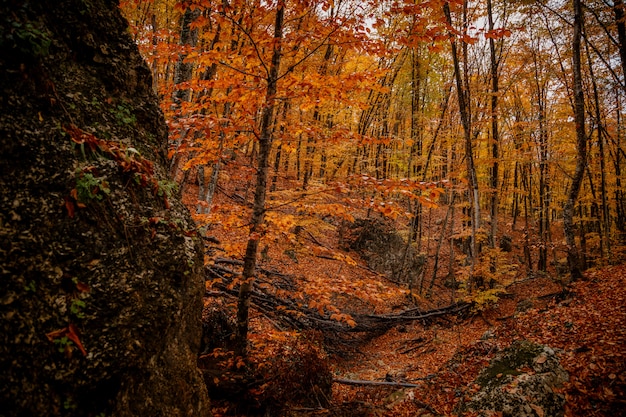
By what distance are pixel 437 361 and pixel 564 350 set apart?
4421 millimetres

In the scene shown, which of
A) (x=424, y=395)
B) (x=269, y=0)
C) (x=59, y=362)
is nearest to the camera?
(x=59, y=362)

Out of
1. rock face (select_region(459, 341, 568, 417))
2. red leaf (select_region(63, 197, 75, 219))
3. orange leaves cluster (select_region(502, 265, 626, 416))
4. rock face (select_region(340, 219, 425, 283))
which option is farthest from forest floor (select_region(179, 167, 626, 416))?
rock face (select_region(340, 219, 425, 283))

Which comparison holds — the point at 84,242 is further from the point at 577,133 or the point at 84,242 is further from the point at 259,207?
the point at 577,133

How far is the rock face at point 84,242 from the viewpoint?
1970 millimetres

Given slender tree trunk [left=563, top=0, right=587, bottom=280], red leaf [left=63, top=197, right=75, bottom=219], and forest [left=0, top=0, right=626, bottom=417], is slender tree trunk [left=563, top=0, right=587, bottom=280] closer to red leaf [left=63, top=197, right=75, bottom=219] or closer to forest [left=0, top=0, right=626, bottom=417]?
forest [left=0, top=0, right=626, bottom=417]

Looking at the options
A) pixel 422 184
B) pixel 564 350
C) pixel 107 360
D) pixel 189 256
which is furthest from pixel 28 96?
pixel 564 350

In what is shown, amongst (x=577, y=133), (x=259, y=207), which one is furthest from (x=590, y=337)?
(x=577, y=133)

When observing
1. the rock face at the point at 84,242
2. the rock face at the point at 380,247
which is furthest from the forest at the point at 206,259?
the rock face at the point at 380,247

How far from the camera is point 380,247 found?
65.2 ft

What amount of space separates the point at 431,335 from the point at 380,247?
8.33m

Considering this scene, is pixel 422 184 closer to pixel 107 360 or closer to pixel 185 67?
pixel 107 360

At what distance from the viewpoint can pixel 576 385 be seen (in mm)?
4582

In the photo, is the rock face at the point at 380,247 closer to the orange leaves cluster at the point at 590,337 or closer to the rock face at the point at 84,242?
the orange leaves cluster at the point at 590,337

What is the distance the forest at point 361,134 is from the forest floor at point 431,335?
0.44 ft
